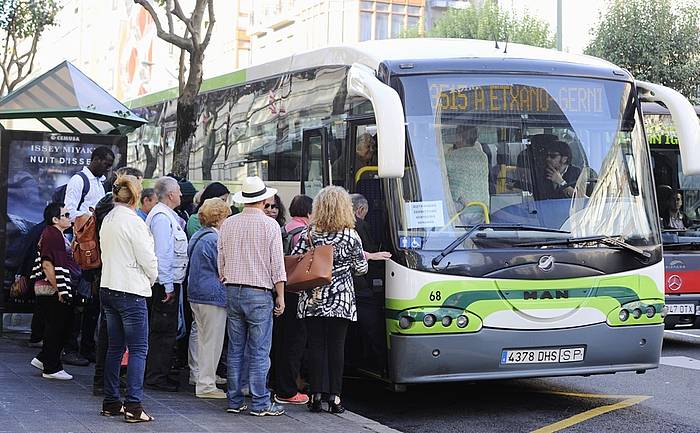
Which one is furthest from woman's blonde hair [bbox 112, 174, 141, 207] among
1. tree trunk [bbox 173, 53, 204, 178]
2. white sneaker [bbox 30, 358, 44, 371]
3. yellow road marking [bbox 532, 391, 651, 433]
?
tree trunk [bbox 173, 53, 204, 178]

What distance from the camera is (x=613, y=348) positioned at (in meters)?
9.70

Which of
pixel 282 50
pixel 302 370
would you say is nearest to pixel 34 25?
pixel 302 370

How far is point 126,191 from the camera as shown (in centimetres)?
864

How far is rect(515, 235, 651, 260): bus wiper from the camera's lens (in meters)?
9.48

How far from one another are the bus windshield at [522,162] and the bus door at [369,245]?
0.32 meters

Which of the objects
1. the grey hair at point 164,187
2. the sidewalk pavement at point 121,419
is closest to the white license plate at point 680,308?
the sidewalk pavement at point 121,419

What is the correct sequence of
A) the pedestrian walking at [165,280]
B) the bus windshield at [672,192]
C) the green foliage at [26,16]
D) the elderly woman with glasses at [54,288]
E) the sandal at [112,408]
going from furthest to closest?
the green foliage at [26,16] < the bus windshield at [672,192] < the elderly woman with glasses at [54,288] < the pedestrian walking at [165,280] < the sandal at [112,408]

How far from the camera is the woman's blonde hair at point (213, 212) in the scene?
33.4 ft

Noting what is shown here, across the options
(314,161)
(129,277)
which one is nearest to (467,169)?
(314,161)

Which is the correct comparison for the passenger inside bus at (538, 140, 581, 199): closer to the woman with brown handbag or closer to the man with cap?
the woman with brown handbag

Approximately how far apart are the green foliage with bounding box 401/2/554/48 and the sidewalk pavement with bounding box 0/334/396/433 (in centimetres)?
3945

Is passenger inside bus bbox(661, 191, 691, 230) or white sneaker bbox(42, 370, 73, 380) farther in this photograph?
passenger inside bus bbox(661, 191, 691, 230)

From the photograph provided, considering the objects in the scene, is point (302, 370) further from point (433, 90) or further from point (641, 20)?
point (641, 20)

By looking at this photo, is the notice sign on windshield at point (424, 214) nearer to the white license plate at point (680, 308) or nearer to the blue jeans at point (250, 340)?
the blue jeans at point (250, 340)
